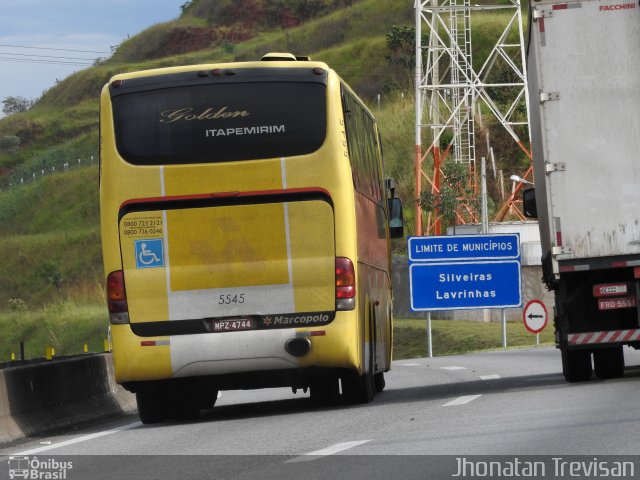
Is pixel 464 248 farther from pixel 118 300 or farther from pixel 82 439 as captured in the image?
pixel 82 439

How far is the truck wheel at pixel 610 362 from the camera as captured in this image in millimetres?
21188

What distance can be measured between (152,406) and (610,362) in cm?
616

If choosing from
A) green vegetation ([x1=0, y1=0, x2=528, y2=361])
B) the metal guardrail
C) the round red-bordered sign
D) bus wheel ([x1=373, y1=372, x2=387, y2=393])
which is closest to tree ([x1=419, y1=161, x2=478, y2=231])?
green vegetation ([x1=0, y1=0, x2=528, y2=361])

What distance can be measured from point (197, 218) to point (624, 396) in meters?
4.84

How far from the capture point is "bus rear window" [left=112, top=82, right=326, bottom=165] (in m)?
17.4

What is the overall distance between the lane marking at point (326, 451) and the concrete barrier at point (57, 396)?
4367mm

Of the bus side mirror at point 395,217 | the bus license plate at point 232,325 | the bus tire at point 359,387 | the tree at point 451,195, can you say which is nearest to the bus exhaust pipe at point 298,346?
the bus license plate at point 232,325

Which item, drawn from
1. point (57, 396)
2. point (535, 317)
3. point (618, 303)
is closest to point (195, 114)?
point (57, 396)

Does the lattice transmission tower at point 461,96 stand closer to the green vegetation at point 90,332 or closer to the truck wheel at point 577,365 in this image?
the green vegetation at point 90,332

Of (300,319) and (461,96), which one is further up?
(461,96)

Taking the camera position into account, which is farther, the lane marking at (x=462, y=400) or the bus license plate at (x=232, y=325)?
the lane marking at (x=462, y=400)

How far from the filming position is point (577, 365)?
812 inches

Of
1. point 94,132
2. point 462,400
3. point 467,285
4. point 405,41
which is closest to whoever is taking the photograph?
point 462,400

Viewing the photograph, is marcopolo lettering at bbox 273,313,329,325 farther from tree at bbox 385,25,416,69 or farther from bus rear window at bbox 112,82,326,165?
tree at bbox 385,25,416,69
